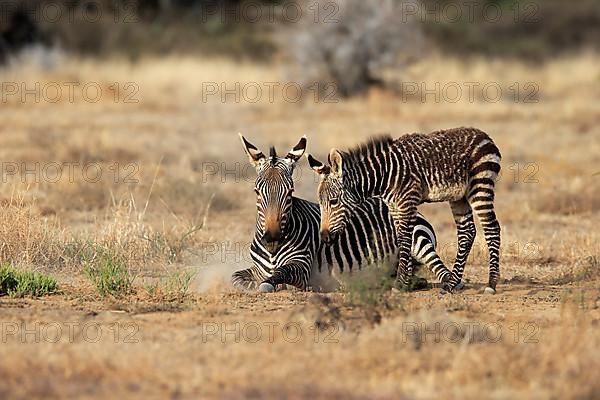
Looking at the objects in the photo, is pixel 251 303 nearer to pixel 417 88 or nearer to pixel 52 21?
pixel 417 88

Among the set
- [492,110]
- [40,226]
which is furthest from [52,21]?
[40,226]

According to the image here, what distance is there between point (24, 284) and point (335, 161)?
2.87 meters

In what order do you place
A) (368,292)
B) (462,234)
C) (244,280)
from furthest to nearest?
1. (462,234)
2. (244,280)
3. (368,292)

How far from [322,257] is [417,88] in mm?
18146

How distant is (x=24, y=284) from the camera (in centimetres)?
876

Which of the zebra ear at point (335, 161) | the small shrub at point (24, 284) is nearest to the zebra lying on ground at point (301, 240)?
the zebra ear at point (335, 161)

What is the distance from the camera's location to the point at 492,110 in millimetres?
24422
